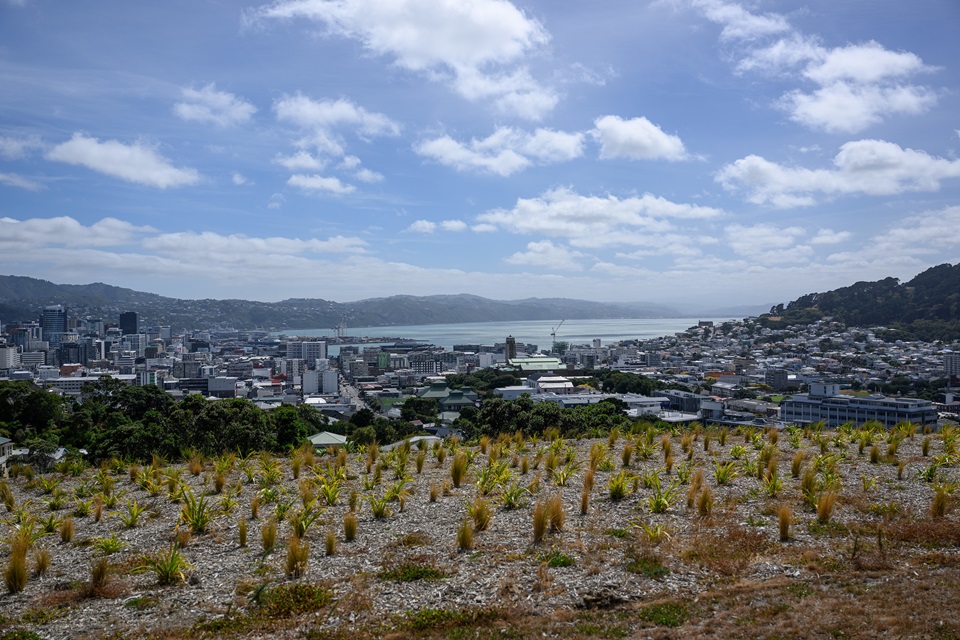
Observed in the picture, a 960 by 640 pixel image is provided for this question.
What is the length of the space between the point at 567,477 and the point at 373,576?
16.3 ft

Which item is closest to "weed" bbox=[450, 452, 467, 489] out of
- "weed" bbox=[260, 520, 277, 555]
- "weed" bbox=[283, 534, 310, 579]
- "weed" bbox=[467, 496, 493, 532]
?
"weed" bbox=[467, 496, 493, 532]

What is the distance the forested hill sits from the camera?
4540 inches

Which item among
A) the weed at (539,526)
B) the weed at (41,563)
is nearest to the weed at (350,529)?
the weed at (539,526)

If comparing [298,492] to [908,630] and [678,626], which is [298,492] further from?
[908,630]

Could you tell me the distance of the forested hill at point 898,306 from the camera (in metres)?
115

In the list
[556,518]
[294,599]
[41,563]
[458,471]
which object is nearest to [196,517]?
[41,563]

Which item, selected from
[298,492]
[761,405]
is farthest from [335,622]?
[761,405]

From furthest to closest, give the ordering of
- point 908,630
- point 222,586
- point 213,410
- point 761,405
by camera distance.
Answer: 1. point 761,405
2. point 213,410
3. point 222,586
4. point 908,630

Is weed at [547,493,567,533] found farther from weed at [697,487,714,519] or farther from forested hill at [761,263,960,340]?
forested hill at [761,263,960,340]

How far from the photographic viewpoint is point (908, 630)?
4.73 metres

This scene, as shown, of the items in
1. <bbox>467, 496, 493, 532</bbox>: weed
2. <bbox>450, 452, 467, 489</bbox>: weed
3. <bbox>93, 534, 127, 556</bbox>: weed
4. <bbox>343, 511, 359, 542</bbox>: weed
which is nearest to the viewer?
<bbox>93, 534, 127, 556</bbox>: weed

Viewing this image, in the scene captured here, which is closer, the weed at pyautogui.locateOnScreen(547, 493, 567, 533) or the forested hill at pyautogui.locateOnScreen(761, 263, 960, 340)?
the weed at pyautogui.locateOnScreen(547, 493, 567, 533)

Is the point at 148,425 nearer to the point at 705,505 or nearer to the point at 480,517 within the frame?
the point at 480,517

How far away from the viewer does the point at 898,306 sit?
132500 mm
